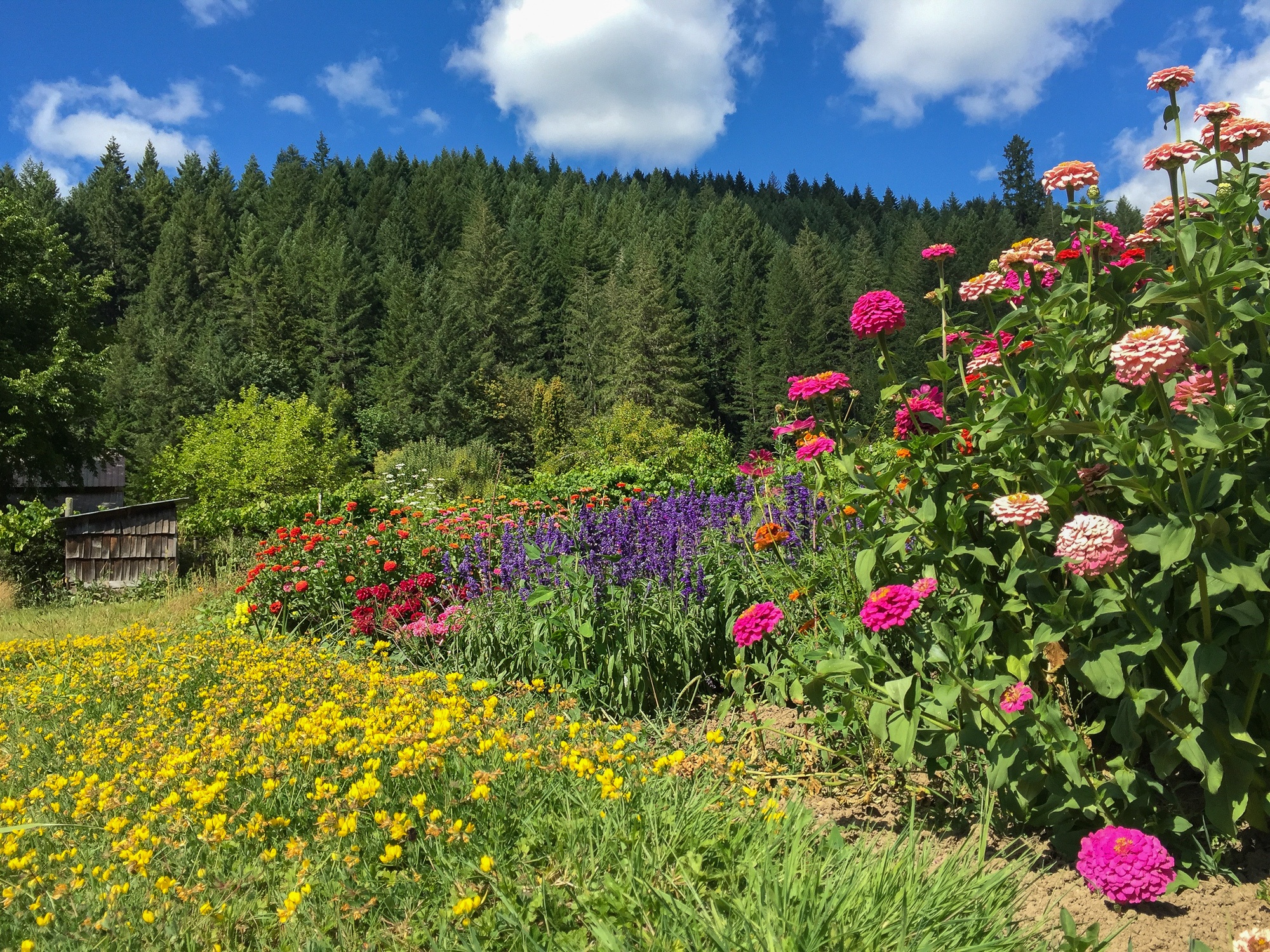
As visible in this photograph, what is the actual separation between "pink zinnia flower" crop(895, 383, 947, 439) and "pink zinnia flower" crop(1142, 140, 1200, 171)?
3.10ft

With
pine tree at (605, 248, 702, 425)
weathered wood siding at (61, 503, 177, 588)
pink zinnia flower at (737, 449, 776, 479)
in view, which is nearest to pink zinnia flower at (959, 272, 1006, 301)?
pink zinnia flower at (737, 449, 776, 479)

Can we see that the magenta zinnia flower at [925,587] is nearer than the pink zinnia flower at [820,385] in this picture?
Yes

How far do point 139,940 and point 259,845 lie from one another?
1.46 ft

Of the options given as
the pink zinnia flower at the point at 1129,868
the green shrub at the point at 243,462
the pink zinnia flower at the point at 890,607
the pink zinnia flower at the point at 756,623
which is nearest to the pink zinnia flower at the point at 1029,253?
the pink zinnia flower at the point at 890,607

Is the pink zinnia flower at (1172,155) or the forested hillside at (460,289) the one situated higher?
the forested hillside at (460,289)

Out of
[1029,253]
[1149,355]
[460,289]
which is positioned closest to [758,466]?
[1029,253]

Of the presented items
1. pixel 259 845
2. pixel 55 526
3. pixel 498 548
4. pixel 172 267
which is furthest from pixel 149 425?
pixel 259 845

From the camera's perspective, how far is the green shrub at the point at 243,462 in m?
22.5

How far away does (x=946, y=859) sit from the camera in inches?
89.1

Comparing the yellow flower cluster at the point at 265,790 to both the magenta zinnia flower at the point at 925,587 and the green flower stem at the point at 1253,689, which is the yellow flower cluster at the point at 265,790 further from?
the green flower stem at the point at 1253,689

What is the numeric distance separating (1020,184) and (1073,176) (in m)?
84.3

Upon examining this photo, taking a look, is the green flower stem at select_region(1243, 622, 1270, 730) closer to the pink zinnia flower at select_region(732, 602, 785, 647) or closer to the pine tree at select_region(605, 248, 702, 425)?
the pink zinnia flower at select_region(732, 602, 785, 647)

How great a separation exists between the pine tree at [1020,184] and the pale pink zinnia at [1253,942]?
256ft

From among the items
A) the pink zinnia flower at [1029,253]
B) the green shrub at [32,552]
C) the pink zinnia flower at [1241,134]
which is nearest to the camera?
the pink zinnia flower at [1241,134]
